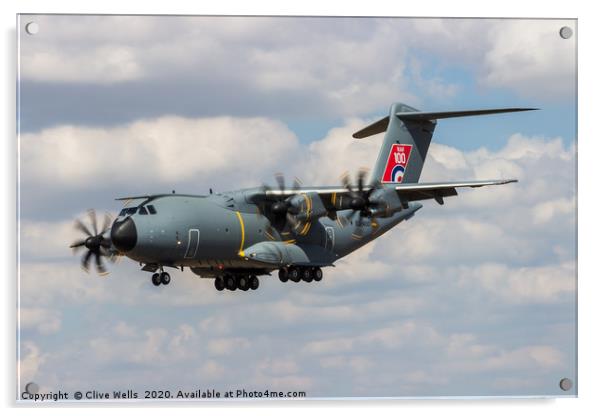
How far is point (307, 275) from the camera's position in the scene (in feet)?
165

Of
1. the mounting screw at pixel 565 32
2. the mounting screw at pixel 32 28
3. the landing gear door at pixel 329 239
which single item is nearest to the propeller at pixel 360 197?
the landing gear door at pixel 329 239

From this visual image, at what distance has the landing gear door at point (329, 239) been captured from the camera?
167ft

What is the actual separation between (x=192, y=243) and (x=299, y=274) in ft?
18.5

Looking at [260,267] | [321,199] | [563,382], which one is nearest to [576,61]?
[563,382]

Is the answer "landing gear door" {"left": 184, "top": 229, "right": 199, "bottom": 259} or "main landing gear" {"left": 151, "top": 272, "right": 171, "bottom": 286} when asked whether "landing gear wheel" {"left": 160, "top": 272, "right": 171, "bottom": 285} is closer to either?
"main landing gear" {"left": 151, "top": 272, "right": 171, "bottom": 286}

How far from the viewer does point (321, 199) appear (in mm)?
48406

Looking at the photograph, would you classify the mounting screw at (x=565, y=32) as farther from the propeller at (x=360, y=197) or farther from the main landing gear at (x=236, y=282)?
the main landing gear at (x=236, y=282)

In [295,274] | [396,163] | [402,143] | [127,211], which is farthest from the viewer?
[402,143]

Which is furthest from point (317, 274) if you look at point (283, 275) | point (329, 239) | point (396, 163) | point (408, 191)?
point (396, 163)

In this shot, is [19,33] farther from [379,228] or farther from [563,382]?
[379,228]

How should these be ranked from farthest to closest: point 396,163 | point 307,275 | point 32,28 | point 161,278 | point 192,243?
point 396,163, point 307,275, point 192,243, point 161,278, point 32,28

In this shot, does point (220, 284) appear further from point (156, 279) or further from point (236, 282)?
point (156, 279)

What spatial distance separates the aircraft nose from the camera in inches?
1745

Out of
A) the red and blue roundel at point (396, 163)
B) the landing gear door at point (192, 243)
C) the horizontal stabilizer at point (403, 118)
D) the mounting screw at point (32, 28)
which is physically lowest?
the landing gear door at point (192, 243)
